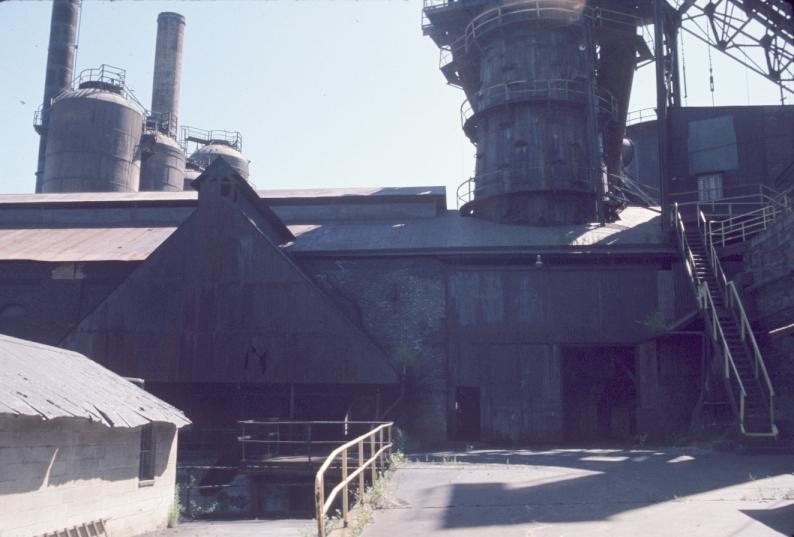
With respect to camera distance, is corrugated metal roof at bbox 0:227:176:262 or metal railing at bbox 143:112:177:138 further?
metal railing at bbox 143:112:177:138

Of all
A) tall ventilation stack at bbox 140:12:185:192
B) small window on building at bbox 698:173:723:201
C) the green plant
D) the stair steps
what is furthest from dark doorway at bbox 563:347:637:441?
tall ventilation stack at bbox 140:12:185:192

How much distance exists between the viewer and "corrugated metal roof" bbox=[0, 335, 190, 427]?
10.2 metres

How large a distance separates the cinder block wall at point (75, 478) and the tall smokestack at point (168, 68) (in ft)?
124

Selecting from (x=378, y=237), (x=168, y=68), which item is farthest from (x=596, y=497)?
(x=168, y=68)

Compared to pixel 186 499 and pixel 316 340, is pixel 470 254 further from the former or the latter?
pixel 186 499

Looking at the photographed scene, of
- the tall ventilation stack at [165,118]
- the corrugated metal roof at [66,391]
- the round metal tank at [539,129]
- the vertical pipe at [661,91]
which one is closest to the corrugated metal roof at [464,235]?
the round metal tank at [539,129]

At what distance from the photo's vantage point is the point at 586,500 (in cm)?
1145

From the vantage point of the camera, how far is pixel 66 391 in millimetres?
11656

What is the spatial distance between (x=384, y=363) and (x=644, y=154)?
26.2 m


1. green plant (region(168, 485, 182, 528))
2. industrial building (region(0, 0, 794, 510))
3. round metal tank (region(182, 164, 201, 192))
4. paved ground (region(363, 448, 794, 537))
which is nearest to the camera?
paved ground (region(363, 448, 794, 537))

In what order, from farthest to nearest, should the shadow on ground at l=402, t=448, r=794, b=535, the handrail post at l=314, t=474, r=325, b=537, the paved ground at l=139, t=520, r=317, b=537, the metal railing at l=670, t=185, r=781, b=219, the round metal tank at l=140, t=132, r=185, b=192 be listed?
the round metal tank at l=140, t=132, r=185, b=192, the metal railing at l=670, t=185, r=781, b=219, the paved ground at l=139, t=520, r=317, b=537, the shadow on ground at l=402, t=448, r=794, b=535, the handrail post at l=314, t=474, r=325, b=537

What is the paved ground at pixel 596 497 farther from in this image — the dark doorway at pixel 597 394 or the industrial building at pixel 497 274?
the dark doorway at pixel 597 394

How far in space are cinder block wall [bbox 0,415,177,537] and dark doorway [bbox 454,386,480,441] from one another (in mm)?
11469

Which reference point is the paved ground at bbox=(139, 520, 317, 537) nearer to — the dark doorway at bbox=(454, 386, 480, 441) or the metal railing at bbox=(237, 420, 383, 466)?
the metal railing at bbox=(237, 420, 383, 466)
